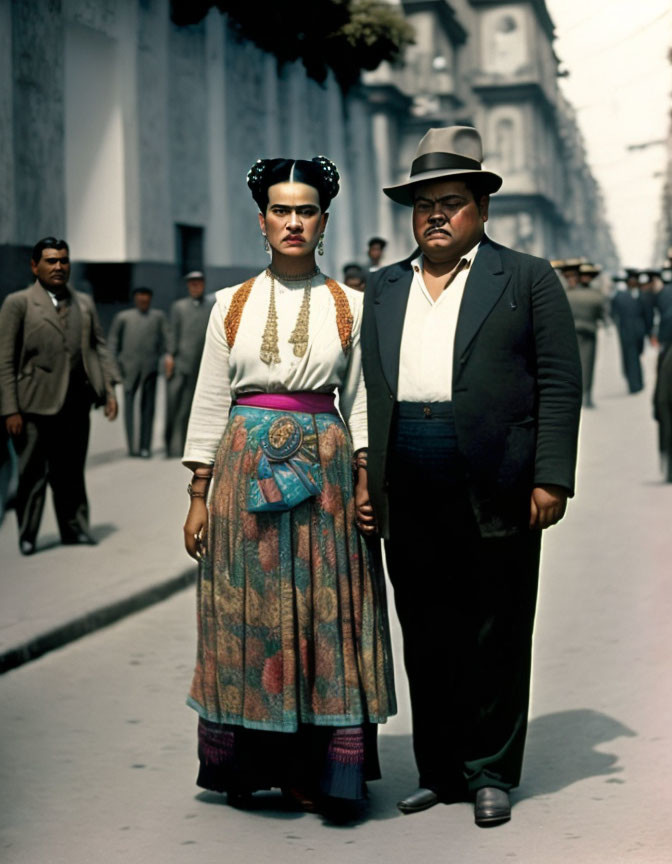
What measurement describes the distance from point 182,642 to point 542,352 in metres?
3.52

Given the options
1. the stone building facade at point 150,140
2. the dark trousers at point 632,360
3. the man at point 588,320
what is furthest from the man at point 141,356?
the dark trousers at point 632,360

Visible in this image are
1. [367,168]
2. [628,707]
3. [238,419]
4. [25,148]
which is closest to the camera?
[238,419]

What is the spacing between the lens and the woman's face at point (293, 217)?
4.68 metres

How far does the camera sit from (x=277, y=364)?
15.5ft

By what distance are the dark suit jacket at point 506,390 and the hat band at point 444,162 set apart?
276 millimetres

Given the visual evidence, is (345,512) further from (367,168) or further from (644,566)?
(367,168)

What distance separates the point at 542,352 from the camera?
4.62 m

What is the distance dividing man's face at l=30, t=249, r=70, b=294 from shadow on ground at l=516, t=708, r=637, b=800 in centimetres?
480

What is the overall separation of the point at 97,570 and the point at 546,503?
5130 millimetres

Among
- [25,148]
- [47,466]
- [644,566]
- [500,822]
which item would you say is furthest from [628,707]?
[25,148]

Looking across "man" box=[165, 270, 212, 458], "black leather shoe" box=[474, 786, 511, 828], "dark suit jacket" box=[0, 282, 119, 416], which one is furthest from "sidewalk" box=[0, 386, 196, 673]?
"black leather shoe" box=[474, 786, 511, 828]

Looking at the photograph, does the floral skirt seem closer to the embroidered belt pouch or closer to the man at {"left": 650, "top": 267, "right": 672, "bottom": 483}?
the embroidered belt pouch

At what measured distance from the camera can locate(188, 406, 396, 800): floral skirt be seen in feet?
15.3

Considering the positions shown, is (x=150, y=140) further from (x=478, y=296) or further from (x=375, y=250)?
(x=478, y=296)
